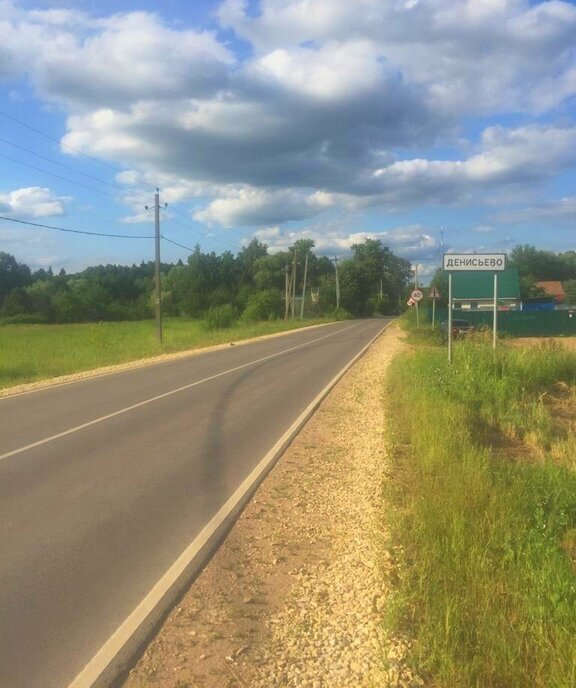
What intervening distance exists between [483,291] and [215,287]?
4963 cm

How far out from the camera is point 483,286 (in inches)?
2355

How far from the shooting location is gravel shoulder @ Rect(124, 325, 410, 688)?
371 cm

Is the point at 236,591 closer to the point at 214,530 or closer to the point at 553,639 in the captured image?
the point at 214,530

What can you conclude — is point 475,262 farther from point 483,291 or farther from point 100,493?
point 483,291

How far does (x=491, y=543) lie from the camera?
5.05 m

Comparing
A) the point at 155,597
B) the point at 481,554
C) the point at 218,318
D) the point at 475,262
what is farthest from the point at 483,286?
the point at 155,597

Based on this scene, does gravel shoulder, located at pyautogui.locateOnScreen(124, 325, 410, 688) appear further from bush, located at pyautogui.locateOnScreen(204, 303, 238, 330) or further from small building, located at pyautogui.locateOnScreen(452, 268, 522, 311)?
small building, located at pyautogui.locateOnScreen(452, 268, 522, 311)

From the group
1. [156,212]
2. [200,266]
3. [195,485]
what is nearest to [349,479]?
[195,485]

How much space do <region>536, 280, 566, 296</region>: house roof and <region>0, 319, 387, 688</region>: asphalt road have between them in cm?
8628

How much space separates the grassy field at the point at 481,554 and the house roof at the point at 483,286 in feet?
166

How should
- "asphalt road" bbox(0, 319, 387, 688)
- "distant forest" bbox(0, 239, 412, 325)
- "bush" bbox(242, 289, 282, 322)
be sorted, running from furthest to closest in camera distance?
"distant forest" bbox(0, 239, 412, 325), "bush" bbox(242, 289, 282, 322), "asphalt road" bbox(0, 319, 387, 688)

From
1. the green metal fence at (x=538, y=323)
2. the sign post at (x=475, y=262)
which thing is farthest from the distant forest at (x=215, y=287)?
the sign post at (x=475, y=262)

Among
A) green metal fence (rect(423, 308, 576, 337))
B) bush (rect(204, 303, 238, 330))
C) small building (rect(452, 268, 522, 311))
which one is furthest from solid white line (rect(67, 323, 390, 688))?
small building (rect(452, 268, 522, 311))

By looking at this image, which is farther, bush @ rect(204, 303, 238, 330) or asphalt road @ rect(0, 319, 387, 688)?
bush @ rect(204, 303, 238, 330)
